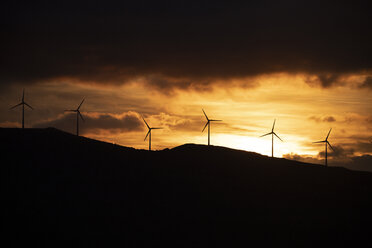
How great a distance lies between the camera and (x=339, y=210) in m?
81.9

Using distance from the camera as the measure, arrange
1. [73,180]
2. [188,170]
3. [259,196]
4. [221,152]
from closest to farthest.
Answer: [73,180] → [259,196] → [188,170] → [221,152]

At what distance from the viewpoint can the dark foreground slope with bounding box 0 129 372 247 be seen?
63.8 m

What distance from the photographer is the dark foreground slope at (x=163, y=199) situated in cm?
6378

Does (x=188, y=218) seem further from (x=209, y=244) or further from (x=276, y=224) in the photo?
(x=276, y=224)

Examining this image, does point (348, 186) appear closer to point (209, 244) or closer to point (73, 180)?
point (209, 244)

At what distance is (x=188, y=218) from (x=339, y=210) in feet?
106

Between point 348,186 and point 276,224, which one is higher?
point 348,186

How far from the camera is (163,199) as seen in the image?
7588 centimetres

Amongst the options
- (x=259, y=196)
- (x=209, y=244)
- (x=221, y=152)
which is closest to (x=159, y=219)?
(x=209, y=244)

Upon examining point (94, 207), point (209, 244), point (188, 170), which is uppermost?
point (188, 170)

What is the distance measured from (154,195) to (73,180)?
15831 millimetres

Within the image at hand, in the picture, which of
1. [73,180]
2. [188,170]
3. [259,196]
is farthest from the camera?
[188,170]

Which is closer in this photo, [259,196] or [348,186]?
[259,196]

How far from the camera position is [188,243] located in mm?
63312
